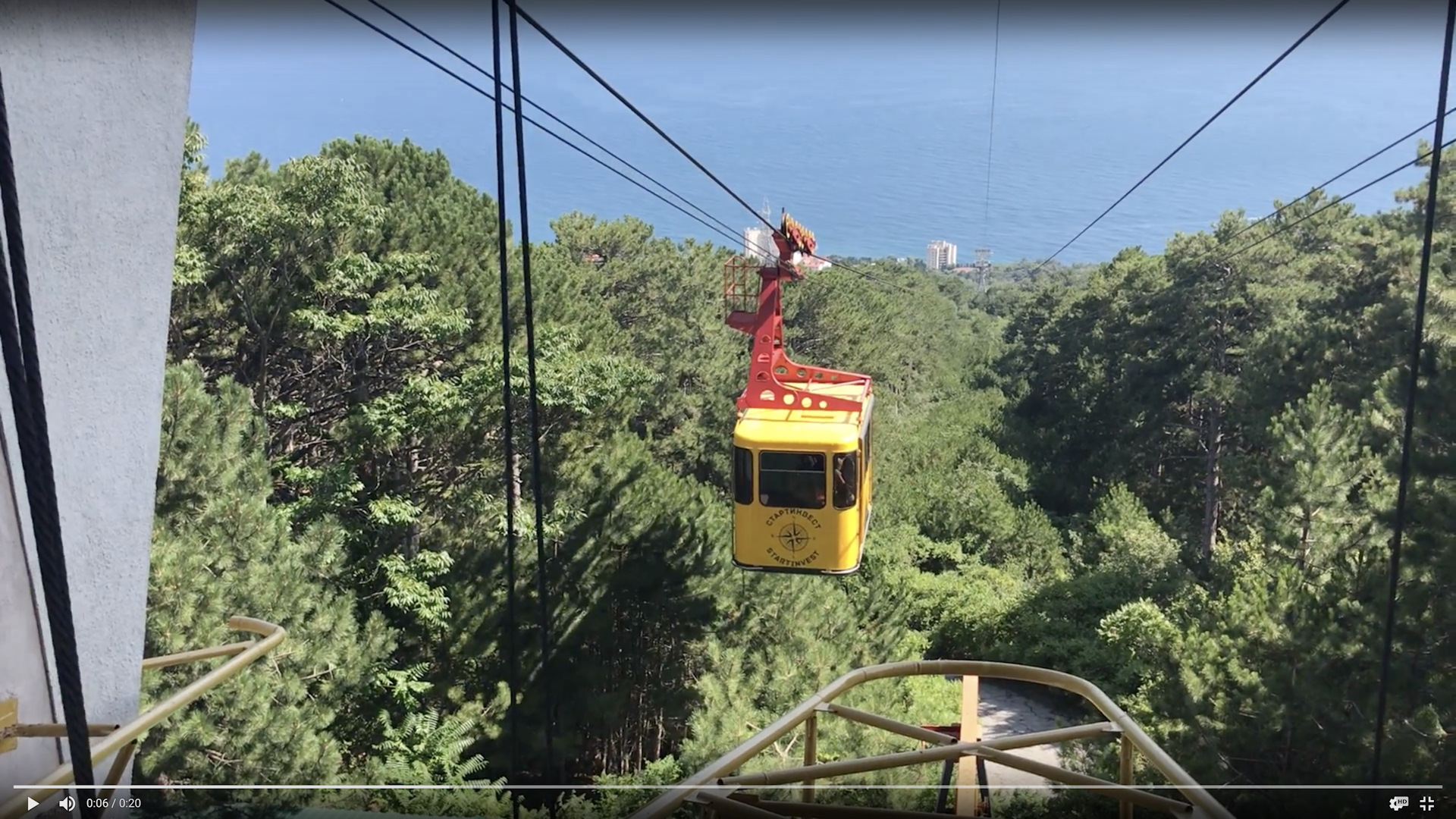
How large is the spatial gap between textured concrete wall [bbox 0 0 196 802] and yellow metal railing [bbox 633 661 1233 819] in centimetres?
122

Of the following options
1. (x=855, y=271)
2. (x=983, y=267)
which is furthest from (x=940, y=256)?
(x=855, y=271)

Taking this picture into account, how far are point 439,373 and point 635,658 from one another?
4.75 metres

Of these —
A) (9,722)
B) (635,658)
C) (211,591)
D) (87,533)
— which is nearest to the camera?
(9,722)

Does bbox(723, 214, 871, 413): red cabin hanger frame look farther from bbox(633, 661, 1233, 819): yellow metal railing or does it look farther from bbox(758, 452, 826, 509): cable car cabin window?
bbox(633, 661, 1233, 819): yellow metal railing

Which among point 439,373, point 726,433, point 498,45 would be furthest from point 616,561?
point 498,45

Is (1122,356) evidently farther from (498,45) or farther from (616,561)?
(498,45)

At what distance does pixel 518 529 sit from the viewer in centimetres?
1220

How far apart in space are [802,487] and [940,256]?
89452 mm

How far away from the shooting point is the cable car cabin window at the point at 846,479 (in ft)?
23.1

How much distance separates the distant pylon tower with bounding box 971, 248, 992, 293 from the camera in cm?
7026

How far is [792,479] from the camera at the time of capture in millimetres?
7270

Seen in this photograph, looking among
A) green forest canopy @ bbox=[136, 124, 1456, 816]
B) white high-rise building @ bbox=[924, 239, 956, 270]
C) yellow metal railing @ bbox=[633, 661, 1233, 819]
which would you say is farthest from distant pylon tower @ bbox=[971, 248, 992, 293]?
yellow metal railing @ bbox=[633, 661, 1233, 819]

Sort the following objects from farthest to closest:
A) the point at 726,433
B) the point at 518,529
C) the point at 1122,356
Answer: the point at 1122,356, the point at 726,433, the point at 518,529

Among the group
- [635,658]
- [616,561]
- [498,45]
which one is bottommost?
[635,658]
